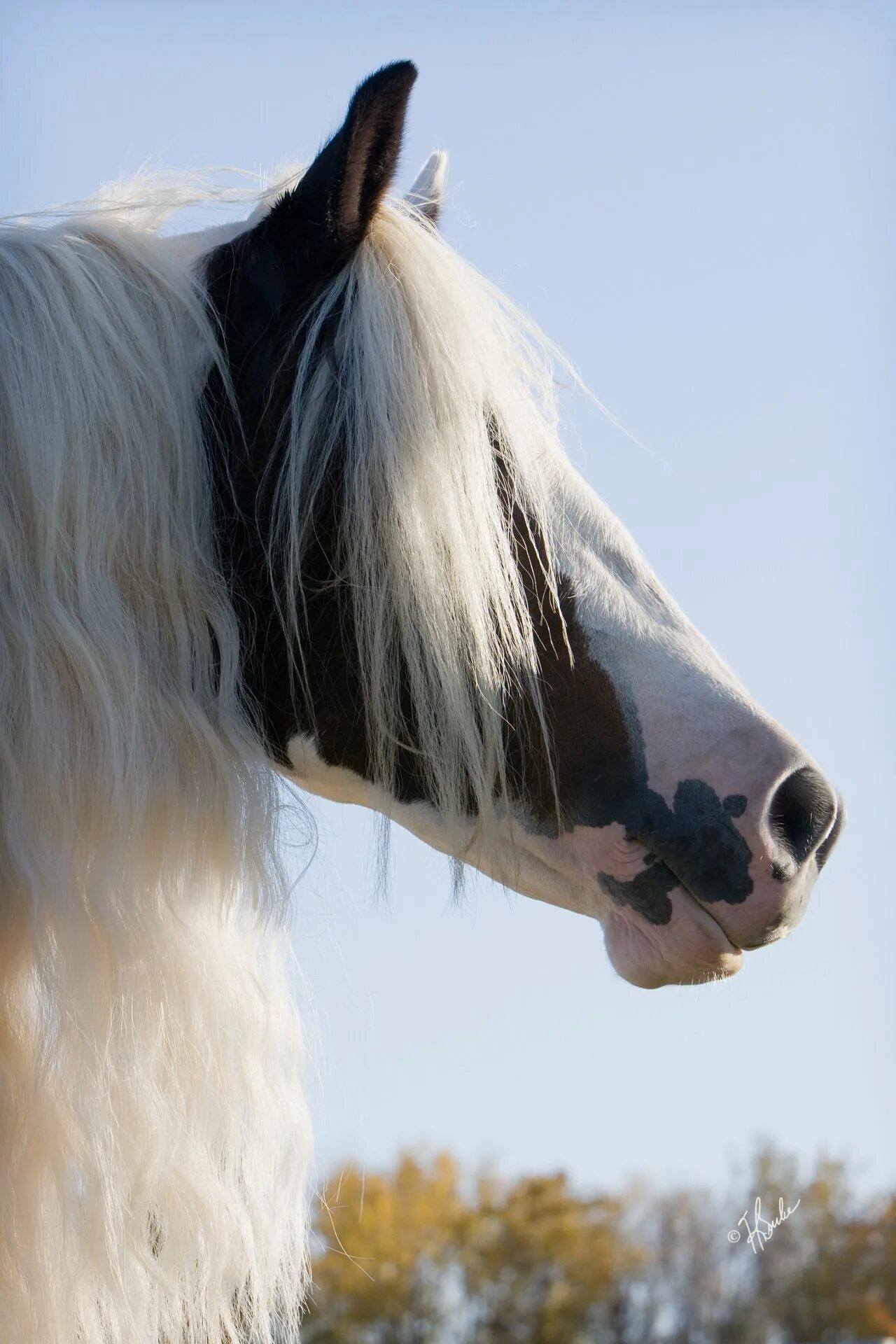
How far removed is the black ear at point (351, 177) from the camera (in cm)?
145

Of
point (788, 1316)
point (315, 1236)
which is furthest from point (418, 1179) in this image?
point (315, 1236)

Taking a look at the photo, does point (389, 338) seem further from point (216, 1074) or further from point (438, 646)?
point (216, 1074)

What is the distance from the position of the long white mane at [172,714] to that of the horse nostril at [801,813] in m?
0.31

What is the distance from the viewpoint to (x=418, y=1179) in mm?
39812

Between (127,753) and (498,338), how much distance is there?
0.71 meters

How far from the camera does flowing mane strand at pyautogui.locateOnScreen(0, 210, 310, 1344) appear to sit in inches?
54.0

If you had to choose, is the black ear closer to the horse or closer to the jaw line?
the horse

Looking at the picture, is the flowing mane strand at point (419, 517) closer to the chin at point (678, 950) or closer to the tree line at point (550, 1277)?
the chin at point (678, 950)

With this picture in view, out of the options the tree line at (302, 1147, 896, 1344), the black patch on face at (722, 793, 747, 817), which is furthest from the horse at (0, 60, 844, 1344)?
the tree line at (302, 1147, 896, 1344)

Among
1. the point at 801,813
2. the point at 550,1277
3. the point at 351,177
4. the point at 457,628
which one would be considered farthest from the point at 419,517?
the point at 550,1277

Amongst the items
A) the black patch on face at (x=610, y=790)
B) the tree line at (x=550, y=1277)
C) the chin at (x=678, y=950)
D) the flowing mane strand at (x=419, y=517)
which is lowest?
the tree line at (x=550, y=1277)

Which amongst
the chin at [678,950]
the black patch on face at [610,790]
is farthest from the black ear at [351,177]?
the chin at [678,950]

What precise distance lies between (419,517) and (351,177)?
0.41m

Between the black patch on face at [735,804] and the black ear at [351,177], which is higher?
the black ear at [351,177]
